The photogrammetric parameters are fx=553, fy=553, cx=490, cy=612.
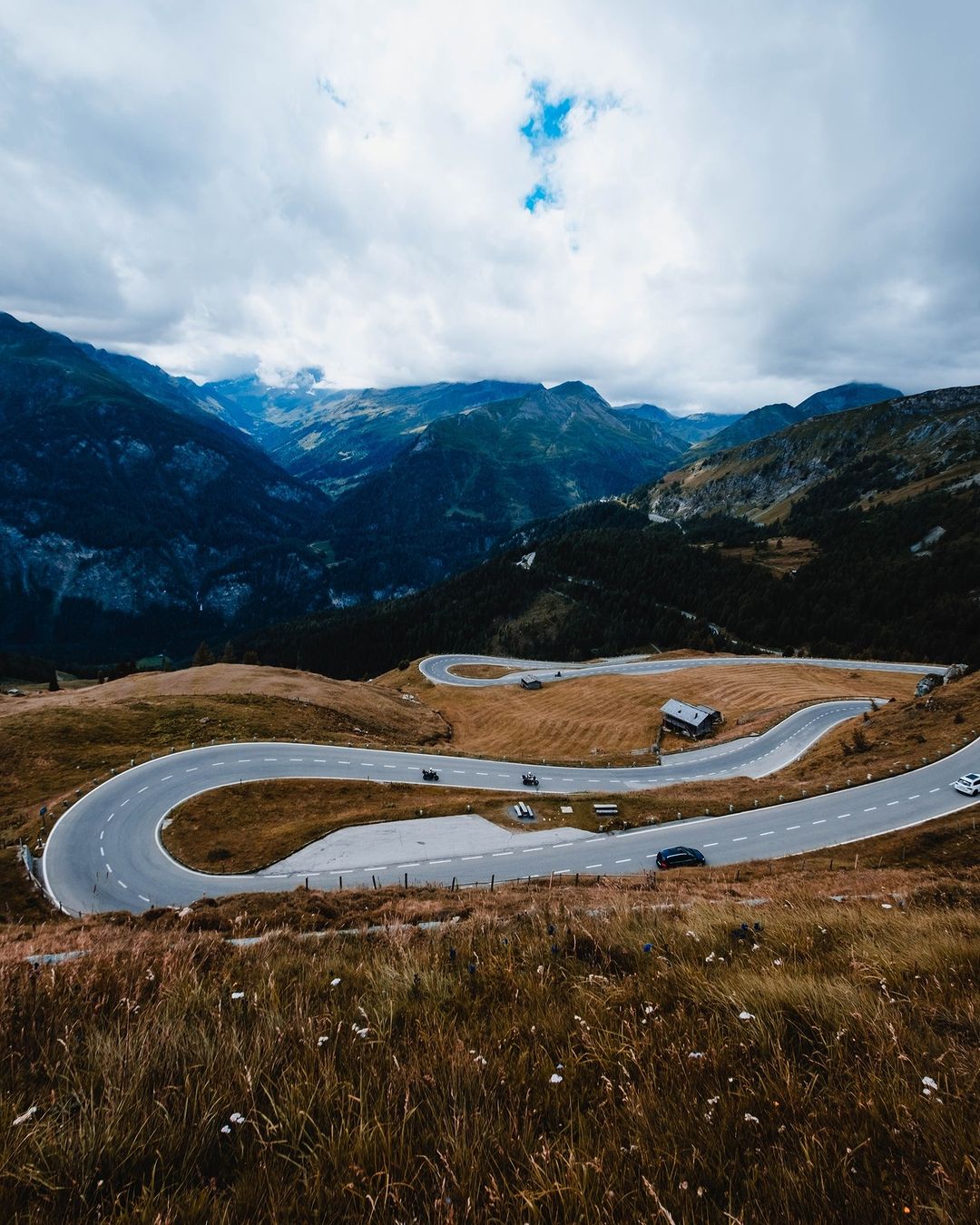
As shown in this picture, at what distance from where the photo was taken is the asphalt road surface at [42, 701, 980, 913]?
1309 inches

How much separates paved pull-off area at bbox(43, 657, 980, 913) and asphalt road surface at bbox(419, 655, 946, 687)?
56.5 meters

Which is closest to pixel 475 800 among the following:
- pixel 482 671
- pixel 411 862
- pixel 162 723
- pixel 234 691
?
pixel 411 862

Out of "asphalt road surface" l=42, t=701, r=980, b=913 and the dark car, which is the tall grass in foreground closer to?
"asphalt road surface" l=42, t=701, r=980, b=913

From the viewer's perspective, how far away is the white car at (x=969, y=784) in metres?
39.7

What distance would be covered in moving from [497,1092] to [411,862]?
3495cm

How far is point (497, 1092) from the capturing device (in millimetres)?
3006

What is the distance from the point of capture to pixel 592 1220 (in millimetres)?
2000

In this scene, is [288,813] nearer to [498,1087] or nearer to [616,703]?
[498,1087]

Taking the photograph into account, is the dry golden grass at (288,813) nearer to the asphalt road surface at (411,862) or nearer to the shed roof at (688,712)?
the asphalt road surface at (411,862)

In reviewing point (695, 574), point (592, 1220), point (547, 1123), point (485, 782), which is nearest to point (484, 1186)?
point (592, 1220)

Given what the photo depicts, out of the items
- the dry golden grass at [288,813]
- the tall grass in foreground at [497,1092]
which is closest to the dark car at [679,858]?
the dry golden grass at [288,813]

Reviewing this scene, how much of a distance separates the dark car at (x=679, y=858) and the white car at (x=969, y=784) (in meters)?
22.2

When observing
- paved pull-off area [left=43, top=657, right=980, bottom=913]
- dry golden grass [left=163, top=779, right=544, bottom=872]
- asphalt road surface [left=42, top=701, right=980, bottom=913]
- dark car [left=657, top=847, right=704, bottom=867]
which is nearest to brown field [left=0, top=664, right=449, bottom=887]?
asphalt road surface [left=42, top=701, right=980, bottom=913]

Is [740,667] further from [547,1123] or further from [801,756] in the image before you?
[547,1123]
